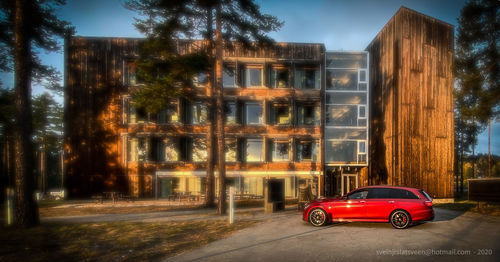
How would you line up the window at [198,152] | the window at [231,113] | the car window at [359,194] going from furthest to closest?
the window at [231,113] < the window at [198,152] < the car window at [359,194]

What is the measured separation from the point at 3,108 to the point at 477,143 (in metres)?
54.1

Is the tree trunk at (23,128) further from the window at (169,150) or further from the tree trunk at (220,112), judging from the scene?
the window at (169,150)

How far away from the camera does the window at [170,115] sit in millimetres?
23703

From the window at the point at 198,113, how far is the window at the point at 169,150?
2.32m

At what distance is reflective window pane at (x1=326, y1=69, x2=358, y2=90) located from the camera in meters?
23.9

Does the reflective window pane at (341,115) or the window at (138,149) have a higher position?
the reflective window pane at (341,115)

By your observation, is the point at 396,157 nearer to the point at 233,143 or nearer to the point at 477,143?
the point at 233,143

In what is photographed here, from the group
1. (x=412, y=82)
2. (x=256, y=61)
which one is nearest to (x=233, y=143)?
(x=256, y=61)

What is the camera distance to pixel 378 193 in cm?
1031

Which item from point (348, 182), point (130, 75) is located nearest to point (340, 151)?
point (348, 182)

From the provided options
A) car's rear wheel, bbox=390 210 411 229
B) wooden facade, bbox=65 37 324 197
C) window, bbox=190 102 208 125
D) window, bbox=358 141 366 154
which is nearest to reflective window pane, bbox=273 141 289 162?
wooden facade, bbox=65 37 324 197

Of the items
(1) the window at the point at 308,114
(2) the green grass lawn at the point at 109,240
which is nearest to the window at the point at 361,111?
(1) the window at the point at 308,114

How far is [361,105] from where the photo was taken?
2356 centimetres

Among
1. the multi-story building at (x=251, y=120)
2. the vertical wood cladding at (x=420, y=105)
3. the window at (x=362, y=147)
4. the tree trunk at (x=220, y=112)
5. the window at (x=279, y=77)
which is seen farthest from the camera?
the window at (x=279, y=77)
